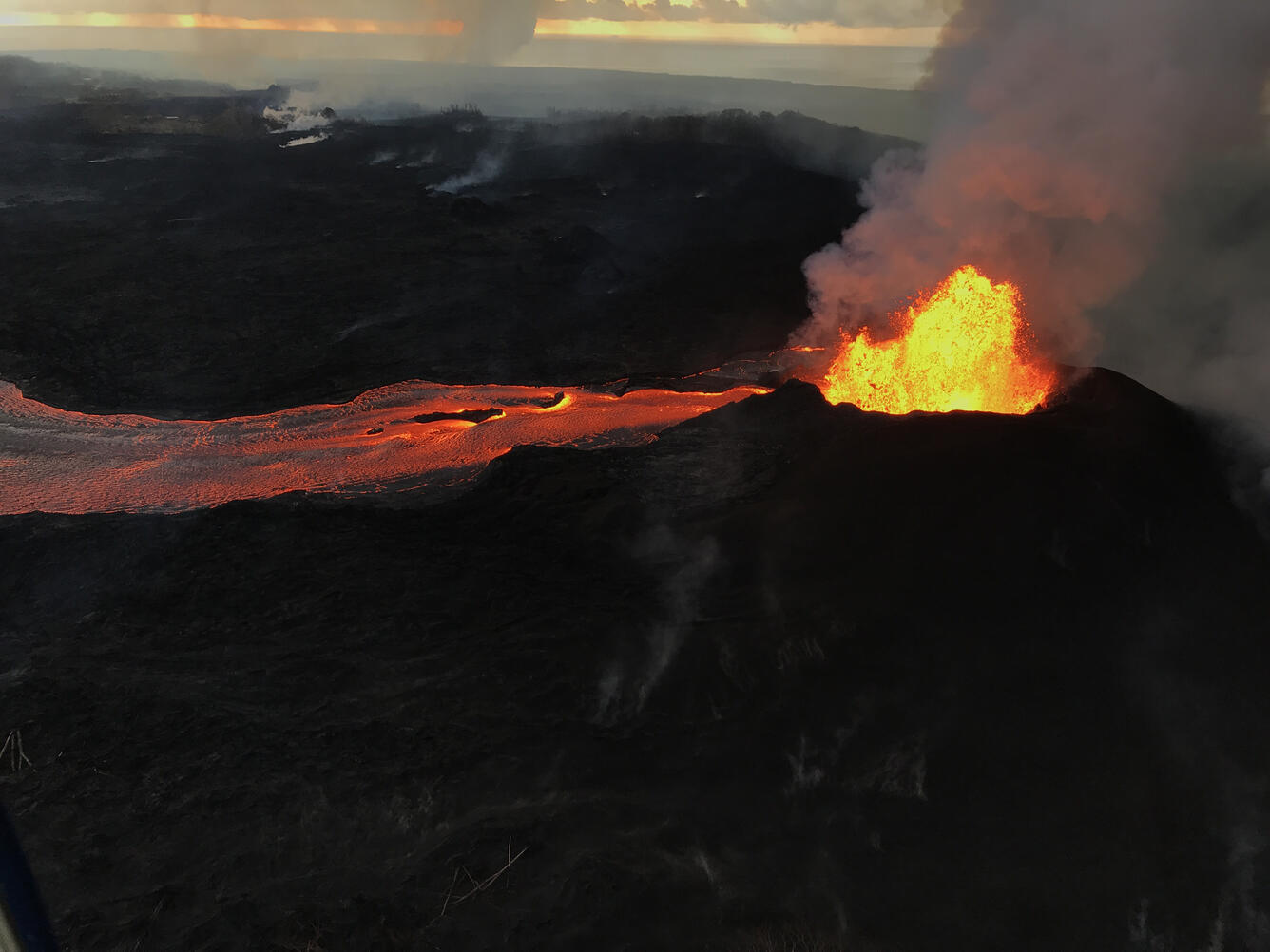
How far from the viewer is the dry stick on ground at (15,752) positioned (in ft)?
35.3

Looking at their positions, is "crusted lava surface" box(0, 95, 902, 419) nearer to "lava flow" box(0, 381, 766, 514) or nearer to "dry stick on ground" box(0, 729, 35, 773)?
"lava flow" box(0, 381, 766, 514)

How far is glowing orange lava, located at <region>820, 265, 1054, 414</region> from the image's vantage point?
62.5ft

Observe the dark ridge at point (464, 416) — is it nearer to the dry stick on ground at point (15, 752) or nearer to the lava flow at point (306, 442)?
the lava flow at point (306, 442)

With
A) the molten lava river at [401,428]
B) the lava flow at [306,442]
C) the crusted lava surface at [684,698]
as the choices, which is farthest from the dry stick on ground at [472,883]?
the lava flow at [306,442]

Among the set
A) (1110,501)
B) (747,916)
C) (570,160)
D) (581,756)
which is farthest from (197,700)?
(570,160)

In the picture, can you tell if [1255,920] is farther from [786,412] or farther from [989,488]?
[786,412]

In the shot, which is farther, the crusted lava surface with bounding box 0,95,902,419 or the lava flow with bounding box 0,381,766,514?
the crusted lava surface with bounding box 0,95,902,419

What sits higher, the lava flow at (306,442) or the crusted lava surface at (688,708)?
the crusted lava surface at (688,708)

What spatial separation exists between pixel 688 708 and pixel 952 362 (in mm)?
12794

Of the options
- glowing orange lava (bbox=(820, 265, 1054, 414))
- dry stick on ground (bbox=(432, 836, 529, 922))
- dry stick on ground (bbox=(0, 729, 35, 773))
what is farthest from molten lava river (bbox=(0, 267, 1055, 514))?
dry stick on ground (bbox=(432, 836, 529, 922))

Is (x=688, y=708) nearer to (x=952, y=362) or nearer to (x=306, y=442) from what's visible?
(x=952, y=362)

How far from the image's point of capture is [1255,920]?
29.5 feet

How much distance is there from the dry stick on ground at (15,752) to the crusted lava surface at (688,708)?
137 millimetres

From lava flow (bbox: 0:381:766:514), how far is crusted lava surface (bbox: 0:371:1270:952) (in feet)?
9.42
